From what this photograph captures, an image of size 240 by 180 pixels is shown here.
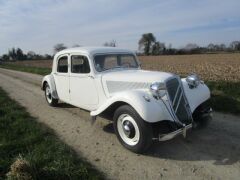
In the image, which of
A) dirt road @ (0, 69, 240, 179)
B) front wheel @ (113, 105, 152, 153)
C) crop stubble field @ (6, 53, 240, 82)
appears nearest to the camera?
dirt road @ (0, 69, 240, 179)

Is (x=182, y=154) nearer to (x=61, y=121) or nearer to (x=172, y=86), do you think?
(x=172, y=86)

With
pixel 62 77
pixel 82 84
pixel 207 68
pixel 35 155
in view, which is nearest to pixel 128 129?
pixel 35 155

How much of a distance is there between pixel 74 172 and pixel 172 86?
230 cm

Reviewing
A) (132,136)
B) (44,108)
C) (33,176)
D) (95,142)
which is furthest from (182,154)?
(44,108)

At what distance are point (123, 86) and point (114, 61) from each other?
1175 mm

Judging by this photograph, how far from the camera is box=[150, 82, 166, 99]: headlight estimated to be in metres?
4.65

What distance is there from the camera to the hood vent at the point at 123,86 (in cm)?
510

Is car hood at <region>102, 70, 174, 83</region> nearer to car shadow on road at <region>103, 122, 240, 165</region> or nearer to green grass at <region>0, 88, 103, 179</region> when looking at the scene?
car shadow on road at <region>103, 122, 240, 165</region>

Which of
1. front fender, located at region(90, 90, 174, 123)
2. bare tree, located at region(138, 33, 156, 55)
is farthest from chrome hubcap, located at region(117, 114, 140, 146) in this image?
bare tree, located at region(138, 33, 156, 55)

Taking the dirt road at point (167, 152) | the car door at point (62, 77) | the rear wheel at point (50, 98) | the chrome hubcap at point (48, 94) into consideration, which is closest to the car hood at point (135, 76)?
the dirt road at point (167, 152)

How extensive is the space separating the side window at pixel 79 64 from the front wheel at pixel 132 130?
171cm

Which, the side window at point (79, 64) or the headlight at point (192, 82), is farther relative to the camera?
the side window at point (79, 64)

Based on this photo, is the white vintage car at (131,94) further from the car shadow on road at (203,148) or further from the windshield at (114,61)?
the car shadow on road at (203,148)

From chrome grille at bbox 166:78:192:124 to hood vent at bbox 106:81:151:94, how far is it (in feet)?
1.38
